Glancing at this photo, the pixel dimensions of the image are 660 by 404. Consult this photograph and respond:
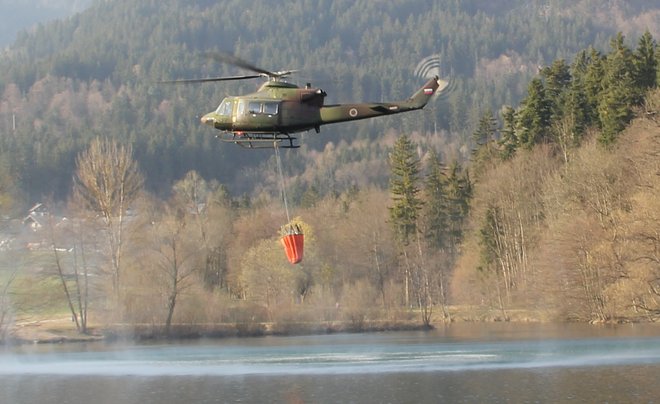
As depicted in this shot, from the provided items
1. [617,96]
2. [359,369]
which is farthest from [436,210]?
[359,369]

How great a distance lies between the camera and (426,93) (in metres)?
33.9

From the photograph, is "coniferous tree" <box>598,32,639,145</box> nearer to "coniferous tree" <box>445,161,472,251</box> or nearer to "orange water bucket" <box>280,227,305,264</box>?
"coniferous tree" <box>445,161,472,251</box>

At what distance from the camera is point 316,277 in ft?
277

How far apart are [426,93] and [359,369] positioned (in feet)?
66.9

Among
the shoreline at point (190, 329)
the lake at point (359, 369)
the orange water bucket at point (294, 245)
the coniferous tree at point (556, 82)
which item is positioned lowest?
the lake at point (359, 369)

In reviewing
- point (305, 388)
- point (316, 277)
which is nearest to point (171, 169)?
point (316, 277)

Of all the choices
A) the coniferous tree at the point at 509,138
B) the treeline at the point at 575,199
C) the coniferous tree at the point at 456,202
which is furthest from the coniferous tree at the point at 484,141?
the coniferous tree at the point at 509,138

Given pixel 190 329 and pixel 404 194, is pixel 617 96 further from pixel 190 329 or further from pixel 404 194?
pixel 190 329

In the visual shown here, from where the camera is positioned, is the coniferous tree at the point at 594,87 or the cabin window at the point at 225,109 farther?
the coniferous tree at the point at 594,87

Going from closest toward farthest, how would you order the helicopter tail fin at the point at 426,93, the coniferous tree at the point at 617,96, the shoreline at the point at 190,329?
the helicopter tail fin at the point at 426,93 < the shoreline at the point at 190,329 < the coniferous tree at the point at 617,96

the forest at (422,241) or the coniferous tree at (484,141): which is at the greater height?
the coniferous tree at (484,141)

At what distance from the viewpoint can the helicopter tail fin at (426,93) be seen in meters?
33.8

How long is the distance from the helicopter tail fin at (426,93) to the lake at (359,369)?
12476 mm

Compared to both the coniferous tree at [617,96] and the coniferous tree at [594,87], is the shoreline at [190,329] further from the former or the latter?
the coniferous tree at [594,87]
